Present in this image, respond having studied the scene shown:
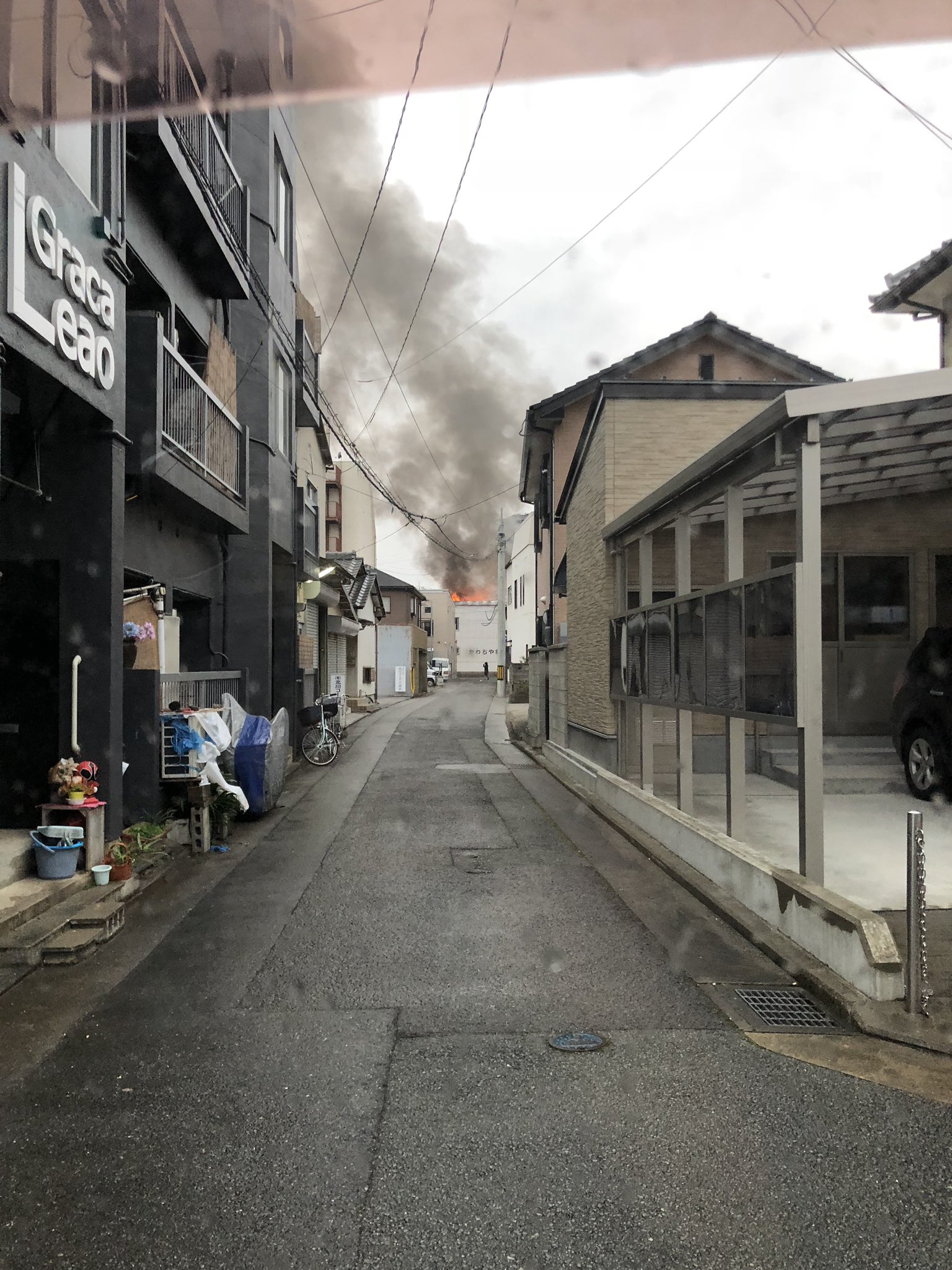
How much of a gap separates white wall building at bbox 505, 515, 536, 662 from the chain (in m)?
28.8

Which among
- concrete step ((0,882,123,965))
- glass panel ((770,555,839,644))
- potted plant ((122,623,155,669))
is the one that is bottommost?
concrete step ((0,882,123,965))

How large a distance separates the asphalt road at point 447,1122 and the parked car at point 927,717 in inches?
165

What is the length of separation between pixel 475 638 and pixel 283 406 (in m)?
68.1

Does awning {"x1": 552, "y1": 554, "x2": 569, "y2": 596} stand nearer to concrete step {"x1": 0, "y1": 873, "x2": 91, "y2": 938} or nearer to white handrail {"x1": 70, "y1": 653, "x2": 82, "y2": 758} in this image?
white handrail {"x1": 70, "y1": 653, "x2": 82, "y2": 758}

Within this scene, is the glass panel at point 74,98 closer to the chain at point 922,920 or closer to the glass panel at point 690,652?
the glass panel at point 690,652

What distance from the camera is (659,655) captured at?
8094mm

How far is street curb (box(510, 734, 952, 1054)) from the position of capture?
3672 mm

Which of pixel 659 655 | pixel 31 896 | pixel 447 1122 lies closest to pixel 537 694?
pixel 659 655

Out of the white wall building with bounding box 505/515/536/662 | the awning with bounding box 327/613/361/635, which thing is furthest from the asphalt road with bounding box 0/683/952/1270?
the white wall building with bounding box 505/515/536/662

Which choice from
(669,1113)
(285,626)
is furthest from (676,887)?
(285,626)

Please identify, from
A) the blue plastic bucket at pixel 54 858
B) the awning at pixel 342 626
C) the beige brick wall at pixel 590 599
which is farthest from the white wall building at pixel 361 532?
the blue plastic bucket at pixel 54 858

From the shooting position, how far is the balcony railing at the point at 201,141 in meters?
8.34

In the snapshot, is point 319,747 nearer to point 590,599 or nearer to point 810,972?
point 590,599

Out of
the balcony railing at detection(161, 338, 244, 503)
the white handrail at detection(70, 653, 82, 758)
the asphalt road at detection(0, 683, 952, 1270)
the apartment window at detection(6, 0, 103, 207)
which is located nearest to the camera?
the asphalt road at detection(0, 683, 952, 1270)
